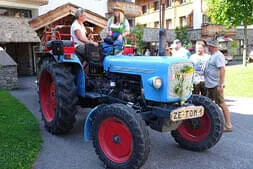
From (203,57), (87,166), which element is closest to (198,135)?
(87,166)

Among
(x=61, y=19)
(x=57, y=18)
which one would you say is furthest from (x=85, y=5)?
(x=57, y=18)

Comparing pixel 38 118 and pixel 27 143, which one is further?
pixel 38 118

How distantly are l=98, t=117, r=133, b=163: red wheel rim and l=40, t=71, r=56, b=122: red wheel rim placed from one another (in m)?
2.00

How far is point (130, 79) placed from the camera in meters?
4.01

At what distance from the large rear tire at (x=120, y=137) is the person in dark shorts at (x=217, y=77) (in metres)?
2.49

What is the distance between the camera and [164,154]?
3992 mm

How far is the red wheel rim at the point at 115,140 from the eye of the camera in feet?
11.1

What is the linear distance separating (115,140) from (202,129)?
1459 millimetres

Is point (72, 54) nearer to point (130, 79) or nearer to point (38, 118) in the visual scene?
point (130, 79)

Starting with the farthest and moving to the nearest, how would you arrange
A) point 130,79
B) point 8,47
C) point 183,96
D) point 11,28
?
point 8,47
point 11,28
point 130,79
point 183,96

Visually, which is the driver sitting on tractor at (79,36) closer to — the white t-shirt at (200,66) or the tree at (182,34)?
the white t-shirt at (200,66)

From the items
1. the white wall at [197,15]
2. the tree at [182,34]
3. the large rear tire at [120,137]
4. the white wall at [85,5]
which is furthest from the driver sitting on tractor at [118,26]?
the white wall at [197,15]

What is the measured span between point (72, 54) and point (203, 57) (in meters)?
2.96

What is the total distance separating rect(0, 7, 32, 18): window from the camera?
1595 cm
